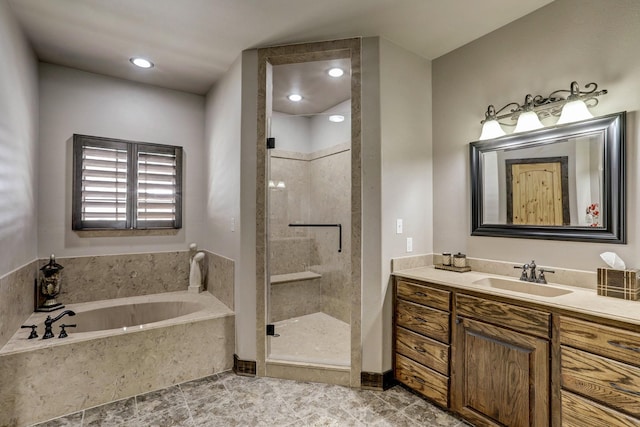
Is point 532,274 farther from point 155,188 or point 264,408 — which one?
point 155,188

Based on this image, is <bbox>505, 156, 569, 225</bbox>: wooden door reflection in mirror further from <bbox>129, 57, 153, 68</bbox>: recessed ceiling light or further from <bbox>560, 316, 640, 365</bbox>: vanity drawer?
<bbox>129, 57, 153, 68</bbox>: recessed ceiling light

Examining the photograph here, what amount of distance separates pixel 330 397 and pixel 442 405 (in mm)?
761

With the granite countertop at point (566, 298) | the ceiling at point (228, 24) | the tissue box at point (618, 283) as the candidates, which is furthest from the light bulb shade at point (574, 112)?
the granite countertop at point (566, 298)

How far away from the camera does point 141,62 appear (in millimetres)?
2900

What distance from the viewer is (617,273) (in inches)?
67.5

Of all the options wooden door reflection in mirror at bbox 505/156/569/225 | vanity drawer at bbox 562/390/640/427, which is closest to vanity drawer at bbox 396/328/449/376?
vanity drawer at bbox 562/390/640/427

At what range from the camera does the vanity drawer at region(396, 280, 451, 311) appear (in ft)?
6.94

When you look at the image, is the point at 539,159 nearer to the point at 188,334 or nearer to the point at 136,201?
the point at 188,334

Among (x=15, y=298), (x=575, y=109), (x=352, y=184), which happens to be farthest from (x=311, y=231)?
(x=15, y=298)

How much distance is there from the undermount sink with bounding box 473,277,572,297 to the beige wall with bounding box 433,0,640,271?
191 mm

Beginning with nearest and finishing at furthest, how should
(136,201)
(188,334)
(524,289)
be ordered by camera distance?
(524,289) → (188,334) → (136,201)

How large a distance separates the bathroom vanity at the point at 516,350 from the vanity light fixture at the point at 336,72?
1894mm

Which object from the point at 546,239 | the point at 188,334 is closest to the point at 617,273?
the point at 546,239

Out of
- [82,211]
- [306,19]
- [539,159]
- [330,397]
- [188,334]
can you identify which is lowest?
[330,397]
